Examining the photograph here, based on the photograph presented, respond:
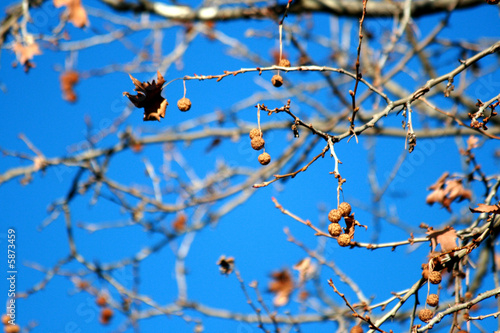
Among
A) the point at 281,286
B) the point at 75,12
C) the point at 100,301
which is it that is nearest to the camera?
the point at 75,12

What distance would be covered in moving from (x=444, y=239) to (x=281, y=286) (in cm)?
263

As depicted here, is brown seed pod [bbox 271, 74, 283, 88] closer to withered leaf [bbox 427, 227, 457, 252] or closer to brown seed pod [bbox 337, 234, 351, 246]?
brown seed pod [bbox 337, 234, 351, 246]

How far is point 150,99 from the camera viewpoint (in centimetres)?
185

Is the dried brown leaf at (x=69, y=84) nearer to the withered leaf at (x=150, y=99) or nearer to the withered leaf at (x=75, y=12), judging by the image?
the withered leaf at (x=75, y=12)

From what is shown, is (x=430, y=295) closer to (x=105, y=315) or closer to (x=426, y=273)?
(x=426, y=273)

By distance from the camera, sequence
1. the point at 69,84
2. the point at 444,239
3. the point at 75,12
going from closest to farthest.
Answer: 1. the point at 444,239
2. the point at 75,12
3. the point at 69,84

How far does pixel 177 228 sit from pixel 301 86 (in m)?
2.45

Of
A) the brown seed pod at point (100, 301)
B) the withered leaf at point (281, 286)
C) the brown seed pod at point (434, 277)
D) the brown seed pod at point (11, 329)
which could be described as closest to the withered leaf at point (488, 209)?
the brown seed pod at point (434, 277)

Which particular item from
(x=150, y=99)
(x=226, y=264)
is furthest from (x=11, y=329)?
(x=150, y=99)

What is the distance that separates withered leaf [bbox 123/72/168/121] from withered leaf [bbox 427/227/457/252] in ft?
3.92

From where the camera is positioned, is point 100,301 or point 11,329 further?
point 100,301

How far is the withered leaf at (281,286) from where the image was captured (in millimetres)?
3953

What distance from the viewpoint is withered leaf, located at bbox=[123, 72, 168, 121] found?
5.97ft

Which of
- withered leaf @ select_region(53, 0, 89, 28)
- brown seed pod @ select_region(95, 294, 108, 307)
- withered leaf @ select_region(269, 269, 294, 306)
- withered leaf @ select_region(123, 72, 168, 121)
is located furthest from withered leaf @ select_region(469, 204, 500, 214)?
brown seed pod @ select_region(95, 294, 108, 307)
